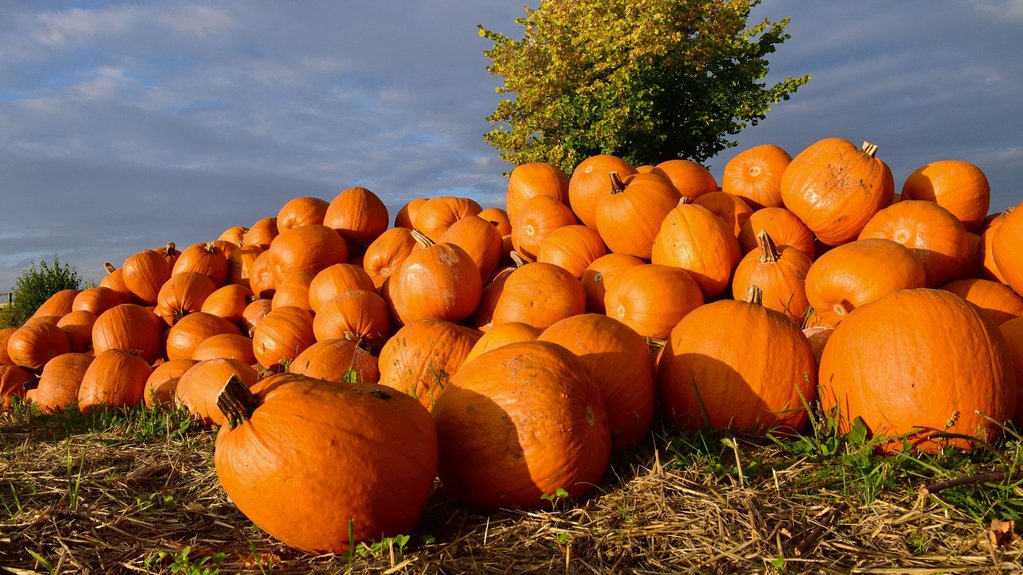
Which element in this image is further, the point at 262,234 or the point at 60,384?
the point at 262,234

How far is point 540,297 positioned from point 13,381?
6181 millimetres

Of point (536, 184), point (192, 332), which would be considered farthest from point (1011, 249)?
point (192, 332)

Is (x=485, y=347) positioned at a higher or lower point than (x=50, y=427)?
higher

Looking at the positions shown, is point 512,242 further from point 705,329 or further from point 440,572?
point 440,572

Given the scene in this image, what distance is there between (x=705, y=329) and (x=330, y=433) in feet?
6.07

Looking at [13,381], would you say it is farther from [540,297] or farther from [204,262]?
[540,297]

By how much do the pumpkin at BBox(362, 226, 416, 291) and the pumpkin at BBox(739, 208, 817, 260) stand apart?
312cm

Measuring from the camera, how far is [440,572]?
1913 millimetres

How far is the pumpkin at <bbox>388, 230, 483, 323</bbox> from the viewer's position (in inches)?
180

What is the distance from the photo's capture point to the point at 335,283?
5.51 metres

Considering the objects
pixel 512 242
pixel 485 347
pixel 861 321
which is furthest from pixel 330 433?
pixel 512 242

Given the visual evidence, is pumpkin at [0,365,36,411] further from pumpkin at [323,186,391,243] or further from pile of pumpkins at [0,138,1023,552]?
pumpkin at [323,186,391,243]

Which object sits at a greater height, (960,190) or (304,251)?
(960,190)

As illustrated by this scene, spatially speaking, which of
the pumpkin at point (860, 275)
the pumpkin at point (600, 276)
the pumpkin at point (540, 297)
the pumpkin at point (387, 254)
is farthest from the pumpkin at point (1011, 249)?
the pumpkin at point (387, 254)
